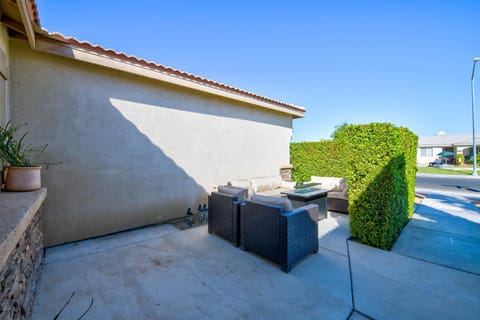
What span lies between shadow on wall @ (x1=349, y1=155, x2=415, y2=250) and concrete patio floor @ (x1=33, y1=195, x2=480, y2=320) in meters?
0.25

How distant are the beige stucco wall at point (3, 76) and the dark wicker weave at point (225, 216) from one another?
3.87m

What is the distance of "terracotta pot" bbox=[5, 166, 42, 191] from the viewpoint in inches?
104

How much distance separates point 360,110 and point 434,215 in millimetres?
17237

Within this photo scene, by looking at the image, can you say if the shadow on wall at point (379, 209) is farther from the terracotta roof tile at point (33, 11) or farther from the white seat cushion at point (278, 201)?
the terracotta roof tile at point (33, 11)

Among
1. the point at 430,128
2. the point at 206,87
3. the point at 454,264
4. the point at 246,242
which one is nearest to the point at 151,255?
the point at 246,242

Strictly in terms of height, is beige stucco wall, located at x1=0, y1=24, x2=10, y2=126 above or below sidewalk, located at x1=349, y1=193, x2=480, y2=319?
above

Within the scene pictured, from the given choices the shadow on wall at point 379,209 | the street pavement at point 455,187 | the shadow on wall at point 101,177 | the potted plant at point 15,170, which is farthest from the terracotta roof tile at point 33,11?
the street pavement at point 455,187

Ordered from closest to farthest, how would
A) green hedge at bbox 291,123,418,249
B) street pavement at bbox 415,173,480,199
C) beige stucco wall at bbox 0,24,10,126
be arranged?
beige stucco wall at bbox 0,24,10,126 < green hedge at bbox 291,123,418,249 < street pavement at bbox 415,173,480,199

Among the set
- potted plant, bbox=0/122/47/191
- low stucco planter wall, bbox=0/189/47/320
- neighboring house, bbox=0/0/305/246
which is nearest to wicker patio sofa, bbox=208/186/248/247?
neighboring house, bbox=0/0/305/246

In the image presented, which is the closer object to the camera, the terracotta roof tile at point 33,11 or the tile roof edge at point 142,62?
the terracotta roof tile at point 33,11

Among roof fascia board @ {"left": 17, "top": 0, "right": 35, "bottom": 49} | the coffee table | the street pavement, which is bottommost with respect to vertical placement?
the street pavement

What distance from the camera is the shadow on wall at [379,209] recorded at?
3.88 metres

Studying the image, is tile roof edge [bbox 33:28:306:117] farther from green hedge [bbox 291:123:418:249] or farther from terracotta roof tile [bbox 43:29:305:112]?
green hedge [bbox 291:123:418:249]

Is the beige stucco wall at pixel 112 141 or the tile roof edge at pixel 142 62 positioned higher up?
the tile roof edge at pixel 142 62
